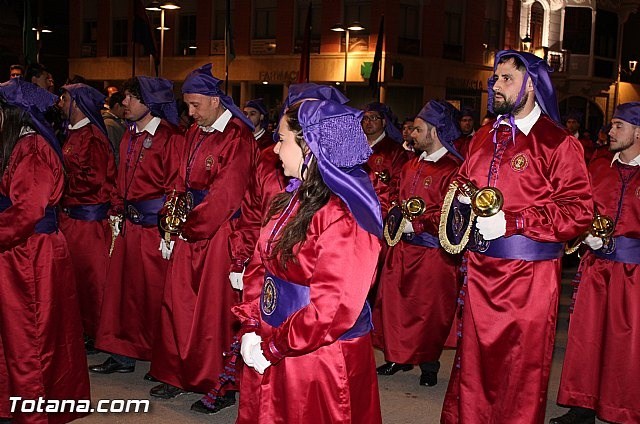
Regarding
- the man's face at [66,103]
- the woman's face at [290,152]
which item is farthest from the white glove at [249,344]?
the man's face at [66,103]

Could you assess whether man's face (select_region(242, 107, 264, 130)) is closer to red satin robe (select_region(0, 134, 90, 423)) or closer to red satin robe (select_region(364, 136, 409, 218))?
red satin robe (select_region(364, 136, 409, 218))

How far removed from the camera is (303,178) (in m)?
3.45

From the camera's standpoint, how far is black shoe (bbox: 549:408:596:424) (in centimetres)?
588

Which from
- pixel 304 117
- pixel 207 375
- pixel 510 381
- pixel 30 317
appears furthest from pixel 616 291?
pixel 30 317

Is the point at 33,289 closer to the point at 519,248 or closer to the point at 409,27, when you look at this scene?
the point at 519,248

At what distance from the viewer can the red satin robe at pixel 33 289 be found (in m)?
4.79

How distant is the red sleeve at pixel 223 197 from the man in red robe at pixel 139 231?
84cm

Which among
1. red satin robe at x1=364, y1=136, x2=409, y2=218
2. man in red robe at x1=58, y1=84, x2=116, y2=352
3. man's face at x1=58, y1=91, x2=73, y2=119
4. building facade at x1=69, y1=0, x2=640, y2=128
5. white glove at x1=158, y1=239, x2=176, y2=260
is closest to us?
white glove at x1=158, y1=239, x2=176, y2=260

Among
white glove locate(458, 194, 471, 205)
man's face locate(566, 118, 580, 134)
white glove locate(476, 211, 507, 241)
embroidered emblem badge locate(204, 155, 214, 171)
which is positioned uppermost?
man's face locate(566, 118, 580, 134)

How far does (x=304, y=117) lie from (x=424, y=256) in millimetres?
3895

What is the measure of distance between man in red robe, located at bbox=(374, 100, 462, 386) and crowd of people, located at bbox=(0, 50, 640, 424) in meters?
0.02

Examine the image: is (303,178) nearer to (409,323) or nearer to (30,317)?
(30,317)

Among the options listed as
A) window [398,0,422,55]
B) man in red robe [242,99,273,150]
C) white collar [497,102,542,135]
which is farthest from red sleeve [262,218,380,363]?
window [398,0,422,55]

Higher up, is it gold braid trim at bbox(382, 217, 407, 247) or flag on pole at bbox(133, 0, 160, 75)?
flag on pole at bbox(133, 0, 160, 75)
